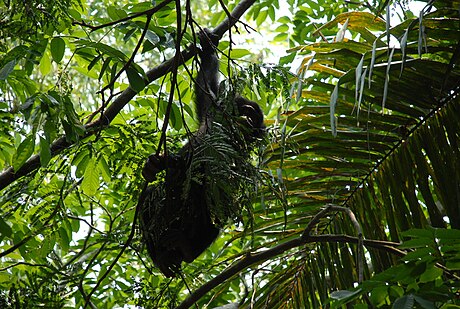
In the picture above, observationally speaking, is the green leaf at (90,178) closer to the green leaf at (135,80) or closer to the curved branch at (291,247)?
the green leaf at (135,80)

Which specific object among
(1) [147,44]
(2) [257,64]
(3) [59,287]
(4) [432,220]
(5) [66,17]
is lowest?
(4) [432,220]

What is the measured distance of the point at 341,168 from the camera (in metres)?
3.17

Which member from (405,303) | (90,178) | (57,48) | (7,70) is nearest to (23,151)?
(7,70)

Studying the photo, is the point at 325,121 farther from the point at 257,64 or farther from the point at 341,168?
the point at 257,64

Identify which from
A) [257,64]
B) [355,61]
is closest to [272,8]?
[355,61]

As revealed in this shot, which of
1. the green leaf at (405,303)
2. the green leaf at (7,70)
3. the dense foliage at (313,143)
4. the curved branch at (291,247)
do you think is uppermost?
the green leaf at (7,70)

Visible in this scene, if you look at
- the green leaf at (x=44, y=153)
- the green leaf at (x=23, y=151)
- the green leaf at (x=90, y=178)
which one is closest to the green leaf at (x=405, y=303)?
the green leaf at (x=44, y=153)

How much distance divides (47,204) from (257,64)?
155 cm

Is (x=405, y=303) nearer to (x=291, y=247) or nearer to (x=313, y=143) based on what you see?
(x=291, y=247)

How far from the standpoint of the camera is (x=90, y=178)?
374 cm

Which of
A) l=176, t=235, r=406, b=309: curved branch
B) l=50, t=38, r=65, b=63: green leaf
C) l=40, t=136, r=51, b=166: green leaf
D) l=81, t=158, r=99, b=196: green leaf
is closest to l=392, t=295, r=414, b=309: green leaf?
l=176, t=235, r=406, b=309: curved branch

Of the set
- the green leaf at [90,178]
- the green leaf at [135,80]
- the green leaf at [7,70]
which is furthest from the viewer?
the green leaf at [90,178]

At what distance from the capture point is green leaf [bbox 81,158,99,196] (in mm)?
3725

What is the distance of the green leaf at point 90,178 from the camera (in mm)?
3725
